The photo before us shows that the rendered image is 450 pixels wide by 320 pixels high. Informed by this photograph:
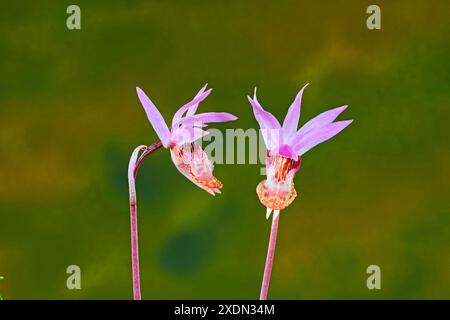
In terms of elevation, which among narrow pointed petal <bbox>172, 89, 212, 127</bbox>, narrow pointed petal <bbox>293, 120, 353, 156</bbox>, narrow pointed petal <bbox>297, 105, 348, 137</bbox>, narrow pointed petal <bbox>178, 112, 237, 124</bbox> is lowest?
narrow pointed petal <bbox>293, 120, 353, 156</bbox>

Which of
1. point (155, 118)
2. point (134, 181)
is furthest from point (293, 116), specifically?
point (134, 181)

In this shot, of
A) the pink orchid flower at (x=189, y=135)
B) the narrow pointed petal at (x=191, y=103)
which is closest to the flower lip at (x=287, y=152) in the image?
the pink orchid flower at (x=189, y=135)

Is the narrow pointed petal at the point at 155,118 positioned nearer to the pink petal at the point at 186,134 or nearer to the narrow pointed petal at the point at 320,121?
the pink petal at the point at 186,134

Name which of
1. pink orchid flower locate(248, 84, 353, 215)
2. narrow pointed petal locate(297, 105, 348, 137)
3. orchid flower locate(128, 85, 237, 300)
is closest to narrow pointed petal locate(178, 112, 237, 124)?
orchid flower locate(128, 85, 237, 300)

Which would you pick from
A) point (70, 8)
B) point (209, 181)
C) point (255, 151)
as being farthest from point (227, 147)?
point (70, 8)

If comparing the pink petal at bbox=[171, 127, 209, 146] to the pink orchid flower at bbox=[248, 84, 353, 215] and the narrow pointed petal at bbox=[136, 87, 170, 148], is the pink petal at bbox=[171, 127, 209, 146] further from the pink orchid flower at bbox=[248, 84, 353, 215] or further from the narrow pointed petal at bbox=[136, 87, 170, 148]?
the pink orchid flower at bbox=[248, 84, 353, 215]

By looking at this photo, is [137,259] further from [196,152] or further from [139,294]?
[196,152]

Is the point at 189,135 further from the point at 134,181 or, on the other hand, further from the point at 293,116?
the point at 293,116
